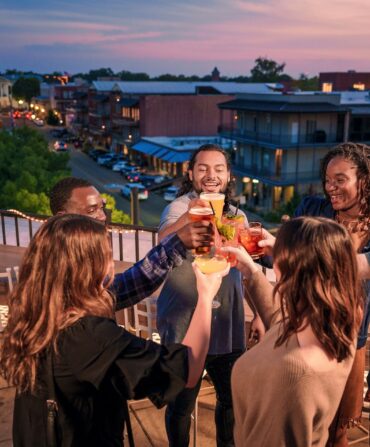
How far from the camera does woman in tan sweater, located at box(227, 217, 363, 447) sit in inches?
59.2

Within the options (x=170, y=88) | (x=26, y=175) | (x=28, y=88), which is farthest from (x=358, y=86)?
(x=28, y=88)

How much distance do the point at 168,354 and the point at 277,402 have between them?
39 centimetres

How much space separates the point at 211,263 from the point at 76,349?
662 mm

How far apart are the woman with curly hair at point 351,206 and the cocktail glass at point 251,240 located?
523 millimetres

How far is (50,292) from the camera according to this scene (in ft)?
5.01

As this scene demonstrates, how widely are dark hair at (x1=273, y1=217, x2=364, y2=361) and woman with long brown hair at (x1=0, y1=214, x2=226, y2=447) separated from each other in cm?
35

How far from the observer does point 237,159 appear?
36.8 meters

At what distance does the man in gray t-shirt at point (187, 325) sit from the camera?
253cm

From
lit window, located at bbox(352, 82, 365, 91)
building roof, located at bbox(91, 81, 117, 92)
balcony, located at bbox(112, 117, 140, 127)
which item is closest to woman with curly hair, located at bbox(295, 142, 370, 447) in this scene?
balcony, located at bbox(112, 117, 140, 127)

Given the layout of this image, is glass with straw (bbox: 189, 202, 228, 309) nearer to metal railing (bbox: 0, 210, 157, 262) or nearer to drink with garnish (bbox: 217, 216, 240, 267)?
drink with garnish (bbox: 217, 216, 240, 267)

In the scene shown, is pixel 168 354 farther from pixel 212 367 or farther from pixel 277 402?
pixel 212 367

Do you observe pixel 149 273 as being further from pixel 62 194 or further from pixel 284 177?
pixel 284 177

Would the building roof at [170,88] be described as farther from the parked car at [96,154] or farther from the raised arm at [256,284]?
the raised arm at [256,284]

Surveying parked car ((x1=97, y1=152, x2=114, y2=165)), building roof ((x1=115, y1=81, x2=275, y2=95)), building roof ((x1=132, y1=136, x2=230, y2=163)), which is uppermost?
building roof ((x1=115, y1=81, x2=275, y2=95))
